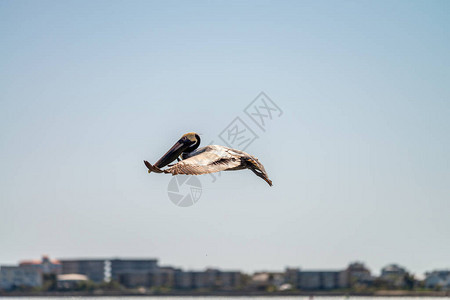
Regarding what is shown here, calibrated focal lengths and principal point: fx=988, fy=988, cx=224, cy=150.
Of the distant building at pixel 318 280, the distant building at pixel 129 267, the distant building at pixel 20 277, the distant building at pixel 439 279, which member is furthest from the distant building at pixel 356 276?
the distant building at pixel 20 277

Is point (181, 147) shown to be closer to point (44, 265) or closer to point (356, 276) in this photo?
point (356, 276)

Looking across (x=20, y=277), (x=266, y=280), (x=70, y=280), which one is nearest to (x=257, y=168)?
(x=266, y=280)

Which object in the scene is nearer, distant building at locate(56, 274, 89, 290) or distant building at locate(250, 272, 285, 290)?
distant building at locate(250, 272, 285, 290)

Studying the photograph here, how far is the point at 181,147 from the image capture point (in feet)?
110

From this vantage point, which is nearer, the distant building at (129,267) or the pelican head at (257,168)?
the pelican head at (257,168)

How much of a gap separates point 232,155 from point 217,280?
455ft

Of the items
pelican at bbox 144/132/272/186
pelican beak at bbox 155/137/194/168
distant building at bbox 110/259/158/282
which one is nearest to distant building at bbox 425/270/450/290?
distant building at bbox 110/259/158/282

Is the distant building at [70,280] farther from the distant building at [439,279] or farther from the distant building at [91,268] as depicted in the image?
the distant building at [439,279]

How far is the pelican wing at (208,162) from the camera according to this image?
93.8 ft

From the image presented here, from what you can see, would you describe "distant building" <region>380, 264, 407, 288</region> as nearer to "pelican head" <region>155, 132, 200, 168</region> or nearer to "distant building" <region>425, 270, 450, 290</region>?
"distant building" <region>425, 270, 450, 290</region>

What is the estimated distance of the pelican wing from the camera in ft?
93.8

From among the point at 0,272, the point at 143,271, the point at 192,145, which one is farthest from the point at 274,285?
the point at 192,145

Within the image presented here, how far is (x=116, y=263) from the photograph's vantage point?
6752 inches

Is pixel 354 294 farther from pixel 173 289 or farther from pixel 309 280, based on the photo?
pixel 173 289
